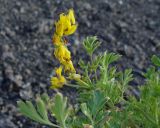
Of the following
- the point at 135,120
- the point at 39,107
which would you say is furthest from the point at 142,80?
the point at 39,107

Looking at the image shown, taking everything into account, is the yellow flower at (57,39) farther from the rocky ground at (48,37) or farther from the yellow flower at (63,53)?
the rocky ground at (48,37)

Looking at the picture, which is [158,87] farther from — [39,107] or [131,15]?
[131,15]

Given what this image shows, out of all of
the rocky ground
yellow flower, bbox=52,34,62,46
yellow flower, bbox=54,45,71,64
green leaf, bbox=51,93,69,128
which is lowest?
the rocky ground

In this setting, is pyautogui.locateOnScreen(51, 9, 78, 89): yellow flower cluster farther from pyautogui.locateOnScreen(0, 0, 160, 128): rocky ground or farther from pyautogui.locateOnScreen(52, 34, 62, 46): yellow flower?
pyautogui.locateOnScreen(0, 0, 160, 128): rocky ground

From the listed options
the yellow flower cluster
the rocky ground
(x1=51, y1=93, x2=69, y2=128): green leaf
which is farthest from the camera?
the rocky ground

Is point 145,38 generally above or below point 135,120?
below

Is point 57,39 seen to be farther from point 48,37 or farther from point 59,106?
point 48,37

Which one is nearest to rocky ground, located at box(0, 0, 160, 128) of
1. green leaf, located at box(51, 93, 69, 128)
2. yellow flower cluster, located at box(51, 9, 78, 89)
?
yellow flower cluster, located at box(51, 9, 78, 89)

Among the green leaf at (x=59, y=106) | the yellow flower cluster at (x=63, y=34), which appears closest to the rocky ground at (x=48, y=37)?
the yellow flower cluster at (x=63, y=34)
